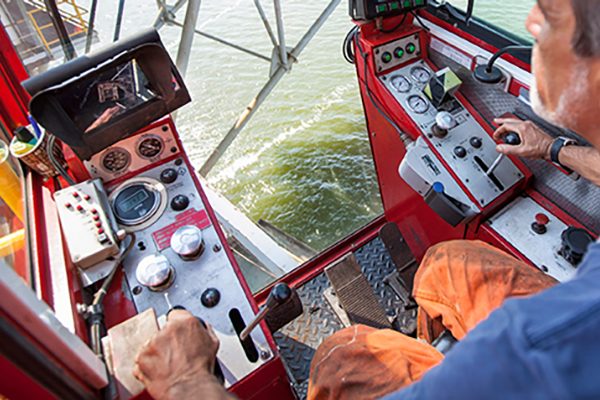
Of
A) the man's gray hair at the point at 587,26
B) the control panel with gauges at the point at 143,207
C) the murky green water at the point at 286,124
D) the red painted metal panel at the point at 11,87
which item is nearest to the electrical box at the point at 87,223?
the control panel with gauges at the point at 143,207

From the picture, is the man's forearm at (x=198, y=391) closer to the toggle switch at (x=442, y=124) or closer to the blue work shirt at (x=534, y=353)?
the blue work shirt at (x=534, y=353)

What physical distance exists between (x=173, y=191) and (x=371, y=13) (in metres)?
1.42

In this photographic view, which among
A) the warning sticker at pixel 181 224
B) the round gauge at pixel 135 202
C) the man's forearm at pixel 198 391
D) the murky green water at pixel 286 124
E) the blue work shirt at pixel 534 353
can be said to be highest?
the blue work shirt at pixel 534 353

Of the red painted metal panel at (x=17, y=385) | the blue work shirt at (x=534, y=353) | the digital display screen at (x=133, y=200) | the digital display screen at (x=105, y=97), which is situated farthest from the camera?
the digital display screen at (x=133, y=200)

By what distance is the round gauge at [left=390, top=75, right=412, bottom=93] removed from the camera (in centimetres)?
202

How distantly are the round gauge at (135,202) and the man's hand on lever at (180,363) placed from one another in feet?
1.95

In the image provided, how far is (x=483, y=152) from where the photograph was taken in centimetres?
183

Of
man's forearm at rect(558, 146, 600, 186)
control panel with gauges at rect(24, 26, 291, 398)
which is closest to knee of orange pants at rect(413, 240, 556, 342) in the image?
man's forearm at rect(558, 146, 600, 186)

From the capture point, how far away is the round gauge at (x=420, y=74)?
2062 millimetres

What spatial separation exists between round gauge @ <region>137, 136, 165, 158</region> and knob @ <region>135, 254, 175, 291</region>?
569 mm

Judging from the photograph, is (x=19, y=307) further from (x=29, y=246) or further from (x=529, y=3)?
(x=529, y=3)

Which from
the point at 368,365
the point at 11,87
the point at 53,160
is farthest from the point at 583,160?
the point at 11,87

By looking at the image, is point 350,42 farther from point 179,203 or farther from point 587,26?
point 587,26

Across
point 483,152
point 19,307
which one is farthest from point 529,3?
point 19,307
